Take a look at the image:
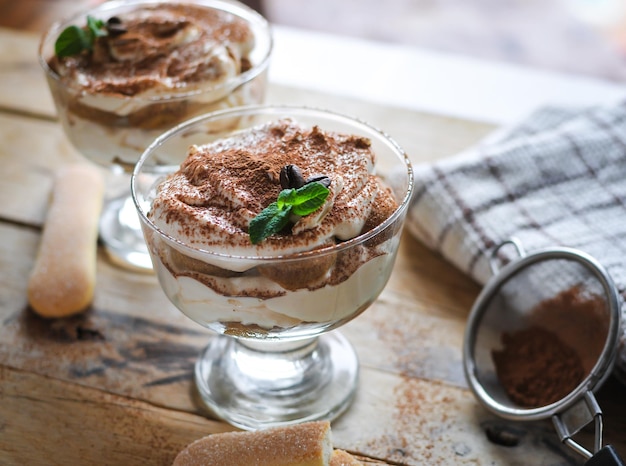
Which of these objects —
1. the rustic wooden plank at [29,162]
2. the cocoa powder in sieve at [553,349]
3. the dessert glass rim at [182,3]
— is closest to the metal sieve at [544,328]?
the cocoa powder in sieve at [553,349]

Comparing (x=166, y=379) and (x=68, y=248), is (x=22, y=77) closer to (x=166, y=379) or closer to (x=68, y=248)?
(x=68, y=248)

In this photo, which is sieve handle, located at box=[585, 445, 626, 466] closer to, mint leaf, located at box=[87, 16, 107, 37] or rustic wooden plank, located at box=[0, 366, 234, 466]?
rustic wooden plank, located at box=[0, 366, 234, 466]

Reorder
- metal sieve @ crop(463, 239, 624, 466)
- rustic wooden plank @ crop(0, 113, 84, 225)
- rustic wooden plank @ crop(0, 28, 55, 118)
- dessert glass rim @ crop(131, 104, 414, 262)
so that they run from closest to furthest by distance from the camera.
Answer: dessert glass rim @ crop(131, 104, 414, 262) → metal sieve @ crop(463, 239, 624, 466) → rustic wooden plank @ crop(0, 113, 84, 225) → rustic wooden plank @ crop(0, 28, 55, 118)

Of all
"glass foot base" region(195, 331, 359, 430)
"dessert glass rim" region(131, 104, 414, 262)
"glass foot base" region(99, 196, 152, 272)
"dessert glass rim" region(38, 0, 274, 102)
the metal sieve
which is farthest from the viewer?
"glass foot base" region(99, 196, 152, 272)

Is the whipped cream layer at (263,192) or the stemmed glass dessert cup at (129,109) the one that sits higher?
the whipped cream layer at (263,192)

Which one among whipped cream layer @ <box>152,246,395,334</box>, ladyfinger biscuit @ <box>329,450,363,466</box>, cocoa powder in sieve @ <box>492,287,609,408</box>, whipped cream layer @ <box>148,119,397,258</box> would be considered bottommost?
ladyfinger biscuit @ <box>329,450,363,466</box>

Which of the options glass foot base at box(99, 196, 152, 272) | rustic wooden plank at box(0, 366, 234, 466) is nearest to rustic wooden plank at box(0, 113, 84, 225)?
glass foot base at box(99, 196, 152, 272)

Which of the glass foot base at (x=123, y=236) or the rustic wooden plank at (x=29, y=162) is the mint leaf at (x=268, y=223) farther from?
the rustic wooden plank at (x=29, y=162)

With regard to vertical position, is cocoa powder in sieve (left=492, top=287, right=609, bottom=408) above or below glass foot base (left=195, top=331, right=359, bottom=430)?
above

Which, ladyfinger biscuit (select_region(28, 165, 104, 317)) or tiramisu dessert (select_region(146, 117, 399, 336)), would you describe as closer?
tiramisu dessert (select_region(146, 117, 399, 336))
